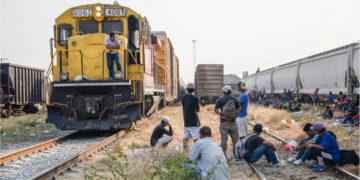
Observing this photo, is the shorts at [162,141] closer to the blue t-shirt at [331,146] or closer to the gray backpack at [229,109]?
the gray backpack at [229,109]

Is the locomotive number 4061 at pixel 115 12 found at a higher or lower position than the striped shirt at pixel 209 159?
higher

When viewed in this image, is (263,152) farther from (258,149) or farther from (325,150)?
(325,150)

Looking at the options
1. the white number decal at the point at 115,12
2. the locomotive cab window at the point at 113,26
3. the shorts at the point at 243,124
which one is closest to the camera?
the shorts at the point at 243,124

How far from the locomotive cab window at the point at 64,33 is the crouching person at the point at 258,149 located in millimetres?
6512

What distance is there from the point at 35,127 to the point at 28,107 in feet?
24.0

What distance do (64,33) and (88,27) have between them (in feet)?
2.69

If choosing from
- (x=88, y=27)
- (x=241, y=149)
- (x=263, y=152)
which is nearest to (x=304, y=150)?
(x=263, y=152)

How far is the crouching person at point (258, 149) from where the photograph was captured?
5.68 metres

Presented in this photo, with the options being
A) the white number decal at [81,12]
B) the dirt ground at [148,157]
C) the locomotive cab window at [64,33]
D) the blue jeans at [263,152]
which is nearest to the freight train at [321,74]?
the dirt ground at [148,157]

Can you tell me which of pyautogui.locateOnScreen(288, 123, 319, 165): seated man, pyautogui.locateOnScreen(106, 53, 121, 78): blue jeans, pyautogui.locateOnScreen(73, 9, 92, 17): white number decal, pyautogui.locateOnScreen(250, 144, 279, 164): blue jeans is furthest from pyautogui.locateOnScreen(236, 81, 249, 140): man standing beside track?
pyautogui.locateOnScreen(73, 9, 92, 17): white number decal

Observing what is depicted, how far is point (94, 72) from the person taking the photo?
346 inches

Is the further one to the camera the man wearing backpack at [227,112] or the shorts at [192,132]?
the shorts at [192,132]

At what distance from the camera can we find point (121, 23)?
30.3 ft

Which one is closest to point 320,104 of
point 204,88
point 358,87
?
point 358,87
